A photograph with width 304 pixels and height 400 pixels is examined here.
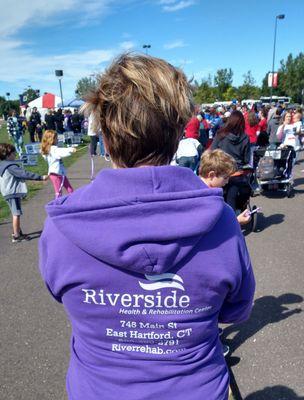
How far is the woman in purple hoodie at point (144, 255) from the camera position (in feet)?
3.35

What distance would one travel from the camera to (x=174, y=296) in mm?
1105

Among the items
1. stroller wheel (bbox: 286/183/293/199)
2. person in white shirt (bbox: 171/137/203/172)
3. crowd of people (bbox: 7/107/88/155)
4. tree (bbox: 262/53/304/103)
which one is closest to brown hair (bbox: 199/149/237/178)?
person in white shirt (bbox: 171/137/203/172)

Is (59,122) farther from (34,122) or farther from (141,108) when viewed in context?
(141,108)

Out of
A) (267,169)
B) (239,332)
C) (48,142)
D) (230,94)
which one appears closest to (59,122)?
(48,142)

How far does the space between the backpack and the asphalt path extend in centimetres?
251

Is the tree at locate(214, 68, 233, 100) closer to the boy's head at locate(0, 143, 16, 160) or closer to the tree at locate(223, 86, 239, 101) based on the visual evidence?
the tree at locate(223, 86, 239, 101)

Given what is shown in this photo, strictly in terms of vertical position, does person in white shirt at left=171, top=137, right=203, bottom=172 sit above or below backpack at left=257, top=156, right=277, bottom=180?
above

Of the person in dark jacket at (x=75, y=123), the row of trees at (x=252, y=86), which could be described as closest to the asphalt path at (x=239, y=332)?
the person in dark jacket at (x=75, y=123)

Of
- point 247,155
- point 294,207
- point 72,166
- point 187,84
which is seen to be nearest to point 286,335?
point 187,84

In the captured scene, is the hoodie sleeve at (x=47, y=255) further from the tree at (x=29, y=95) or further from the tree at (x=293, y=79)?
the tree at (x=293, y=79)

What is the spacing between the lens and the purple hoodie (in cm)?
102

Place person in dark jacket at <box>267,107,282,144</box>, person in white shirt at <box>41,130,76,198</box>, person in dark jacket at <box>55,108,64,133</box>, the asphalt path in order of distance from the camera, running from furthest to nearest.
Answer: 1. person in dark jacket at <box>55,108,64,133</box>
2. person in dark jacket at <box>267,107,282,144</box>
3. person in white shirt at <box>41,130,76,198</box>
4. the asphalt path

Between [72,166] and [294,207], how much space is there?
8892 millimetres

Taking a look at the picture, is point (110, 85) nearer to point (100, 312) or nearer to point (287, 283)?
point (100, 312)
